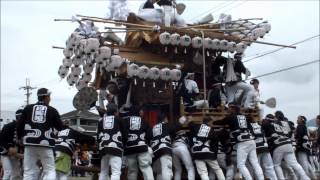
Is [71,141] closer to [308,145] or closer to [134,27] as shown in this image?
[134,27]

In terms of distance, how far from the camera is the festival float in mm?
11211

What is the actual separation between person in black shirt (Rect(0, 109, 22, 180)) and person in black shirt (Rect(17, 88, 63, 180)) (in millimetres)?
1579

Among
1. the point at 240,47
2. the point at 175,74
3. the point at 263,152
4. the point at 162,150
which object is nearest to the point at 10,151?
the point at 162,150

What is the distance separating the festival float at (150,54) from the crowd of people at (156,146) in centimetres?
82

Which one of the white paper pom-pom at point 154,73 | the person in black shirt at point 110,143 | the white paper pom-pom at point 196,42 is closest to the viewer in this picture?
the person in black shirt at point 110,143

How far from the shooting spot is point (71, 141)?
9609mm

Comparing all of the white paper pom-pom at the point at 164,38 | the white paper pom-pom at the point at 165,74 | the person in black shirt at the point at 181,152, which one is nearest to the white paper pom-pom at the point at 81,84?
the white paper pom-pom at the point at 165,74

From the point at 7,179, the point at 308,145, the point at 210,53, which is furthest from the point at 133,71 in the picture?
the point at 308,145

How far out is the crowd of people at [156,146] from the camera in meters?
8.09

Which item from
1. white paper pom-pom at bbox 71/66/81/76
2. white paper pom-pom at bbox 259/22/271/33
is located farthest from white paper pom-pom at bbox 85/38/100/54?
white paper pom-pom at bbox 259/22/271/33

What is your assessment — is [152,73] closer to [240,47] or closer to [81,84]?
[81,84]

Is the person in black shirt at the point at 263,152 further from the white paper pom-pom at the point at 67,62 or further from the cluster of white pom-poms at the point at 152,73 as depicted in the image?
the white paper pom-pom at the point at 67,62

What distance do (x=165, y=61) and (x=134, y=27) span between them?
1241mm

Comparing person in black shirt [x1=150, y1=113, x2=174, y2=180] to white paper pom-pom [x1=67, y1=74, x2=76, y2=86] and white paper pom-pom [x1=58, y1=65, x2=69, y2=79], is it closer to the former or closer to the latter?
white paper pom-pom [x1=67, y1=74, x2=76, y2=86]
